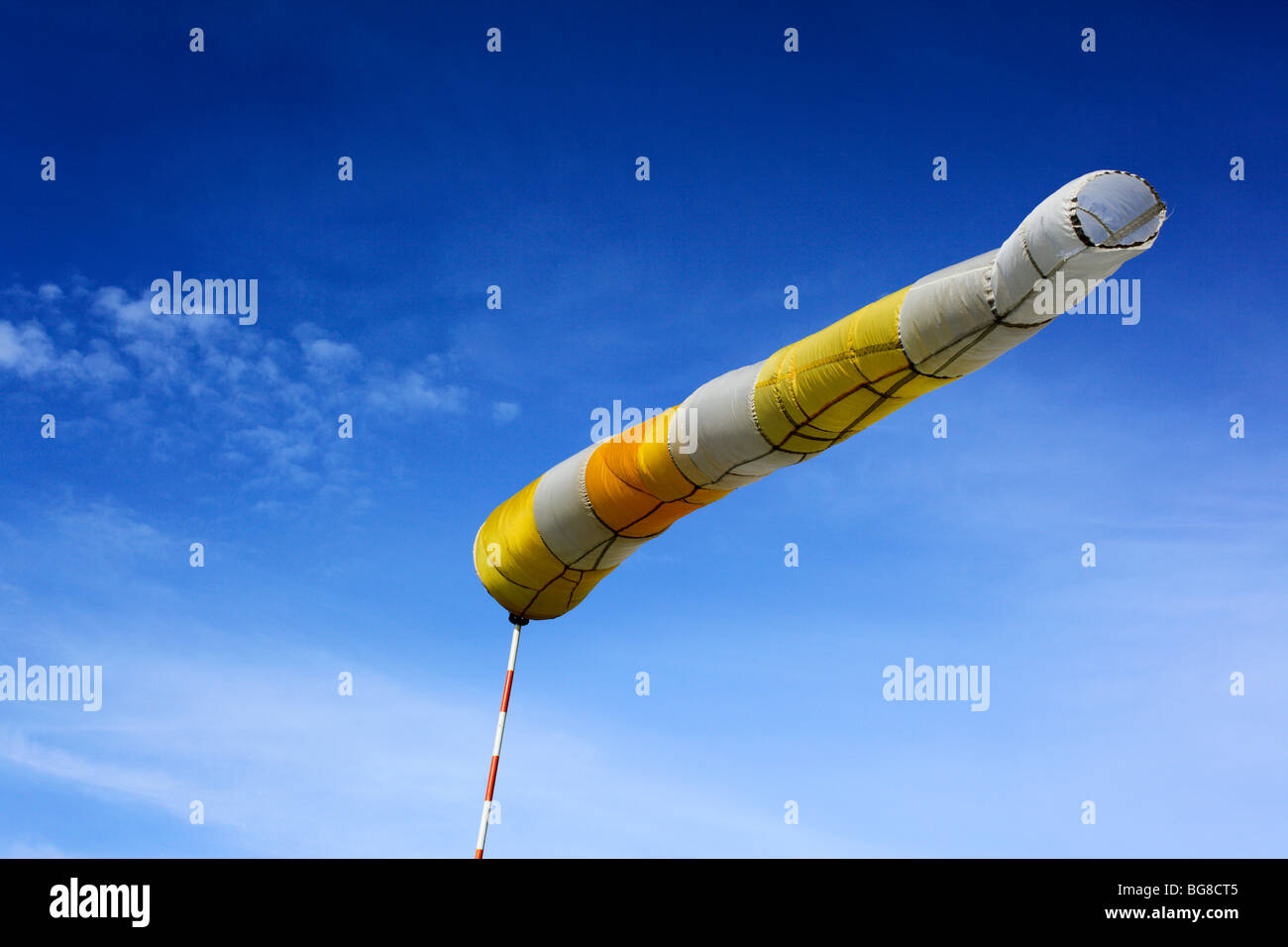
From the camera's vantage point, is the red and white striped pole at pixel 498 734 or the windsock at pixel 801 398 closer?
the windsock at pixel 801 398

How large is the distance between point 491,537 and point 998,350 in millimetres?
8706

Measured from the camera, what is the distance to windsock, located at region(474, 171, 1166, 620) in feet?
25.5

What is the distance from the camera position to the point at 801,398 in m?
10.1

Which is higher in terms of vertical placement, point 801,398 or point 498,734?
point 801,398

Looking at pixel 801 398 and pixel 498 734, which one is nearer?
pixel 801 398

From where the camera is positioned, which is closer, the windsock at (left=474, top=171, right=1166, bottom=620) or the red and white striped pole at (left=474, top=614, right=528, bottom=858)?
the windsock at (left=474, top=171, right=1166, bottom=620)

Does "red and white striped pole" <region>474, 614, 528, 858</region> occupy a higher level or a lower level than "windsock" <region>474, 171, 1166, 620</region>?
lower

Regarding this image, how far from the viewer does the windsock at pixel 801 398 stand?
306 inches

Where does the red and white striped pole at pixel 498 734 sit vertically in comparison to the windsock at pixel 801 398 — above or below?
below
